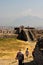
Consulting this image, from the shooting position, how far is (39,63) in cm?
1559

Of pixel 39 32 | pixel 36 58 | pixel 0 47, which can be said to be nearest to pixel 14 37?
pixel 39 32

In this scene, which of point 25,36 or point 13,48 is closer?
point 13,48

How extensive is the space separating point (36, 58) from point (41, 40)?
119cm

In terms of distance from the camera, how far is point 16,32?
47.9 m

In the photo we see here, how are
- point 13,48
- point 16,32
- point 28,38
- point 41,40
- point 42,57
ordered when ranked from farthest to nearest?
point 16,32
point 28,38
point 13,48
point 41,40
point 42,57

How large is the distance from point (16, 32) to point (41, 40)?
31581 mm

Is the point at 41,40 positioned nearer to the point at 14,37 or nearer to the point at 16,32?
the point at 14,37

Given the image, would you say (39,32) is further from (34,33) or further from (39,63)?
(39,63)

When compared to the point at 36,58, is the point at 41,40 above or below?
above

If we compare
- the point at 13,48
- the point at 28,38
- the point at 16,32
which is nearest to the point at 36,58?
the point at 13,48

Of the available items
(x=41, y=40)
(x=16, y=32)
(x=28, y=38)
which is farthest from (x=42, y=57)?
(x=16, y=32)

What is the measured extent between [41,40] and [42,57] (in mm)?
1739

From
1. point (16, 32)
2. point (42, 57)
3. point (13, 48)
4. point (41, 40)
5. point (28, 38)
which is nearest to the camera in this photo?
point (42, 57)

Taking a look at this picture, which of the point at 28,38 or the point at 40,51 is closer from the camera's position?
the point at 40,51
